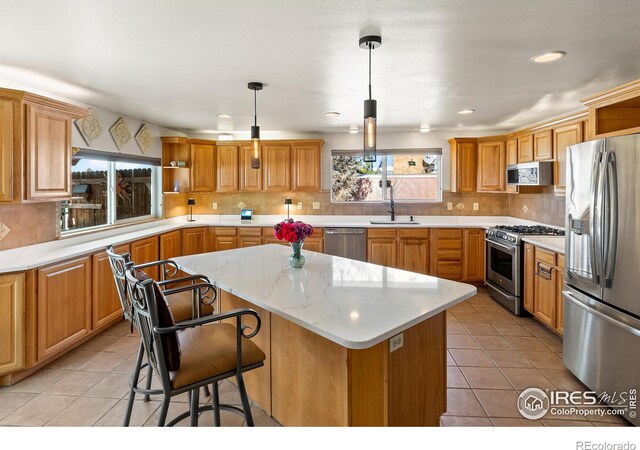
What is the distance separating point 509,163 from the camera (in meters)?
5.22

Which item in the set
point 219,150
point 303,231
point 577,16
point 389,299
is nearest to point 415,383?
point 389,299

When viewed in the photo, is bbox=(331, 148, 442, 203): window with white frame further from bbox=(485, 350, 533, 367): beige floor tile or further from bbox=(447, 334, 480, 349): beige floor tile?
bbox=(485, 350, 533, 367): beige floor tile

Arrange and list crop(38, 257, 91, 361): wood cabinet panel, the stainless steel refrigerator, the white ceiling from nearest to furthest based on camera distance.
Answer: the white ceiling < the stainless steel refrigerator < crop(38, 257, 91, 361): wood cabinet panel

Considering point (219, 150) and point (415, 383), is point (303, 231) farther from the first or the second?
point (219, 150)

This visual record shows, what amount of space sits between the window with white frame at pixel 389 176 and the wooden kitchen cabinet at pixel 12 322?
4.34 meters

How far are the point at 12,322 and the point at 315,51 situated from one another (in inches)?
113

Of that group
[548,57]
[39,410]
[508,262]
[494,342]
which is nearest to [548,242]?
[508,262]

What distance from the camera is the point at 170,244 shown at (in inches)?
199

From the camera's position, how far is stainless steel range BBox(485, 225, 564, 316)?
13.8 feet

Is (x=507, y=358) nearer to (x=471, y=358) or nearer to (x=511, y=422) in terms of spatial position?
(x=471, y=358)

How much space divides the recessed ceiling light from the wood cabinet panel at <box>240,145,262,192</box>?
4.08 m

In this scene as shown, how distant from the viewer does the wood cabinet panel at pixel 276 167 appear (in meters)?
5.89

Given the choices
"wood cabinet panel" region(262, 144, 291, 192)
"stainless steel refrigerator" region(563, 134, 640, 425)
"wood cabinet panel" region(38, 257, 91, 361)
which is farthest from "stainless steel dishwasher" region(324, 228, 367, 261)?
"wood cabinet panel" region(38, 257, 91, 361)
